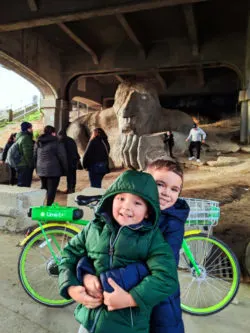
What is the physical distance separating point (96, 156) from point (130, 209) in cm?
437

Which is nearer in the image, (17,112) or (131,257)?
(131,257)

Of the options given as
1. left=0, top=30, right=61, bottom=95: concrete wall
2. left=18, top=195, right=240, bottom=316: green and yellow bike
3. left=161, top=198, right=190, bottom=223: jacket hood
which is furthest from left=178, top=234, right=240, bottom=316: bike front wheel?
left=0, top=30, right=61, bottom=95: concrete wall

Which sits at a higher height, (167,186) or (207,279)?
(167,186)

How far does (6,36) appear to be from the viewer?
1076 centimetres

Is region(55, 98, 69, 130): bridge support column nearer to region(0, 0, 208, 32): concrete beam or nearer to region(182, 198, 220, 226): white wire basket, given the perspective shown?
region(0, 0, 208, 32): concrete beam

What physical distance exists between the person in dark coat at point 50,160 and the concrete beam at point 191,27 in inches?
251

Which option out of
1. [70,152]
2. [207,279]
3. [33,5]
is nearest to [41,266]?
[207,279]

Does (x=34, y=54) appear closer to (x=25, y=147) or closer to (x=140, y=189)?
(x=25, y=147)

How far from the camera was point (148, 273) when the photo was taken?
126cm

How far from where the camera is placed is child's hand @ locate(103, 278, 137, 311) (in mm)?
1204

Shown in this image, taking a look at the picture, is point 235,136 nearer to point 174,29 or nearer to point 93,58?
point 174,29

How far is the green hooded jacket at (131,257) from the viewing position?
4.00ft

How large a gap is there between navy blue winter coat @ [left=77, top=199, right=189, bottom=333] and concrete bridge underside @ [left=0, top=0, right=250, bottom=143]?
7504 mm

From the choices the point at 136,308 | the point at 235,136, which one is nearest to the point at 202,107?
the point at 235,136
